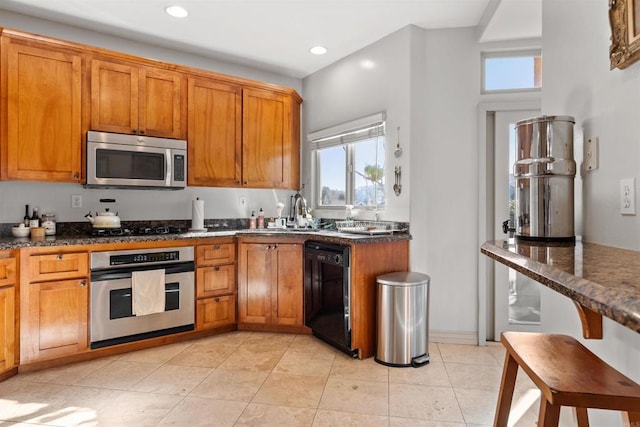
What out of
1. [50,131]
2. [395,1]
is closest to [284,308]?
[50,131]

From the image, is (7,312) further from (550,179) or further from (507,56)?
(507,56)

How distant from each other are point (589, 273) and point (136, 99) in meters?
3.41

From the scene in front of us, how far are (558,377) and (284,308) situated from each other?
2477 millimetres

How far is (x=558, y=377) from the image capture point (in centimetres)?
100

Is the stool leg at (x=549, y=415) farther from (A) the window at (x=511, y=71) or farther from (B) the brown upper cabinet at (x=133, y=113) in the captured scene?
(B) the brown upper cabinet at (x=133, y=113)

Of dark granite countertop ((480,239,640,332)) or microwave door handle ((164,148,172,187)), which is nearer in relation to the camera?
dark granite countertop ((480,239,640,332))

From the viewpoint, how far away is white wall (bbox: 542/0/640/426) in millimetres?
1163

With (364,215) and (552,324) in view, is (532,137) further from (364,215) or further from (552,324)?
(364,215)

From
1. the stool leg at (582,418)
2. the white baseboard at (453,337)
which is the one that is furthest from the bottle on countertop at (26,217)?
the stool leg at (582,418)

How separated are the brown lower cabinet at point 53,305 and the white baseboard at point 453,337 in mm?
2788

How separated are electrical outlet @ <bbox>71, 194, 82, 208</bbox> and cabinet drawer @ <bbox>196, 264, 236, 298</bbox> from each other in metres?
1.22

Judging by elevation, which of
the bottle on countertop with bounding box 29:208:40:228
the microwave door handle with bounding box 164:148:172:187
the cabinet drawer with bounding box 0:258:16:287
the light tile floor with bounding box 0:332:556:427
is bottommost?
the light tile floor with bounding box 0:332:556:427

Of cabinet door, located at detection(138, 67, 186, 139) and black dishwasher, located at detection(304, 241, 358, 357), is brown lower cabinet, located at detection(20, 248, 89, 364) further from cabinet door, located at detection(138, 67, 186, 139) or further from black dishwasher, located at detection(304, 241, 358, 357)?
black dishwasher, located at detection(304, 241, 358, 357)

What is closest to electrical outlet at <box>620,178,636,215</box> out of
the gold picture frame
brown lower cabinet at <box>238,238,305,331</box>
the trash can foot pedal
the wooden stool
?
the gold picture frame
